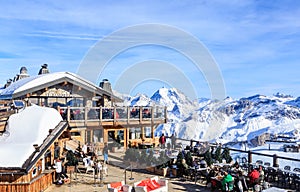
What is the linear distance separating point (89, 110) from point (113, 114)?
1602 mm

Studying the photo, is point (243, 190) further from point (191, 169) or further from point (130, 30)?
point (130, 30)

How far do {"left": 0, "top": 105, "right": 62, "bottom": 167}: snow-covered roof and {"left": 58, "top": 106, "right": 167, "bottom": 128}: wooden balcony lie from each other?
531 cm

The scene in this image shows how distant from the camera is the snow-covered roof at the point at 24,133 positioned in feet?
44.1

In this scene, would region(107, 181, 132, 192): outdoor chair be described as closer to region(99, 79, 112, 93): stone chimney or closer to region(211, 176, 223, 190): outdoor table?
region(211, 176, 223, 190): outdoor table

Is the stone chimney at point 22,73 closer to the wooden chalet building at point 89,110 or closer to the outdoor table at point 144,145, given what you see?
the wooden chalet building at point 89,110

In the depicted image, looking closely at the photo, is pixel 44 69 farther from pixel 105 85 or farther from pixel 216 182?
pixel 216 182

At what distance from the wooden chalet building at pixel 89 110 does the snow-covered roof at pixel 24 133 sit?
5.70 meters

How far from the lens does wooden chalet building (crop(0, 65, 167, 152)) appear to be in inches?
904

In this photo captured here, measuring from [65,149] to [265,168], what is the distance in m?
9.59

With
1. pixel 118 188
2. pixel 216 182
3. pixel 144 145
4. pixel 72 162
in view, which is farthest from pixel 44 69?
pixel 216 182

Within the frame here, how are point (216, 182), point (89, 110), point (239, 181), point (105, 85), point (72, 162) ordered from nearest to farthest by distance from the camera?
point (239, 181) < point (216, 182) < point (72, 162) < point (89, 110) < point (105, 85)

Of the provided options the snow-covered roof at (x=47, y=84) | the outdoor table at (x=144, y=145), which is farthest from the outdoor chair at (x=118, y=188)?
the snow-covered roof at (x=47, y=84)

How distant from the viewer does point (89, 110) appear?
2305 centimetres

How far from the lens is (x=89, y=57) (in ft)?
70.0
